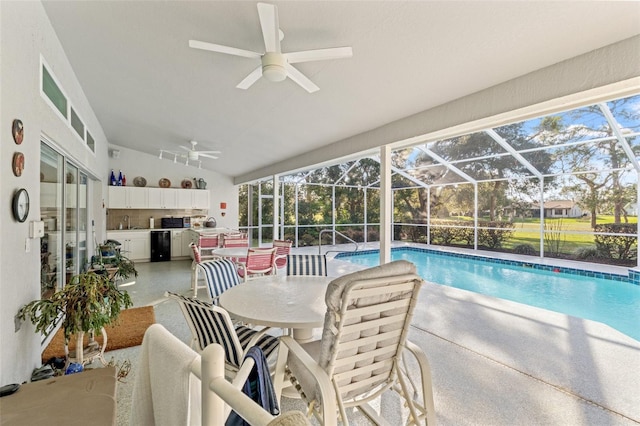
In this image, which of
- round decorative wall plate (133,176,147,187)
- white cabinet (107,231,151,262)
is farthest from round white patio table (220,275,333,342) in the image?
round decorative wall plate (133,176,147,187)

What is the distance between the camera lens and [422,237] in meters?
10.5

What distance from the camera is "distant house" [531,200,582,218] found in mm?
7473

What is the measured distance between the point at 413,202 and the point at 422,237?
1.26 m

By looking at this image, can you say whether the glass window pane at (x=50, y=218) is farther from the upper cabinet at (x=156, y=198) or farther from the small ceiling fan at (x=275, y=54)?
the upper cabinet at (x=156, y=198)

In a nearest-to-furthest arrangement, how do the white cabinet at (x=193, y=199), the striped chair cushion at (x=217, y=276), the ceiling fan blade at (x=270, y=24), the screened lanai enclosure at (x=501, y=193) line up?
1. the ceiling fan blade at (x=270, y=24)
2. the striped chair cushion at (x=217, y=276)
3. the screened lanai enclosure at (x=501, y=193)
4. the white cabinet at (x=193, y=199)

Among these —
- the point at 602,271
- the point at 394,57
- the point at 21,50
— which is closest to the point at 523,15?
the point at 394,57

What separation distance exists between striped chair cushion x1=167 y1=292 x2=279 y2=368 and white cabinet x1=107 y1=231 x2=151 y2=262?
694 cm

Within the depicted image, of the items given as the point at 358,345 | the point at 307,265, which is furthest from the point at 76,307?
the point at 307,265

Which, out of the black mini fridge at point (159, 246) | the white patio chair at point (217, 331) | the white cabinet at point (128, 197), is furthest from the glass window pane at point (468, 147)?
the white cabinet at point (128, 197)

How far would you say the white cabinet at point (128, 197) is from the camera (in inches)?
304

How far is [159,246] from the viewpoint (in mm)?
7992

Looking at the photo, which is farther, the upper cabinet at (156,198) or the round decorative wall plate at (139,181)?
the round decorative wall plate at (139,181)

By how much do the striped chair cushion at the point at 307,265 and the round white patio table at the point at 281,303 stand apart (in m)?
0.60

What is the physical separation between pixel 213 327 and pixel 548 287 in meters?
6.79
